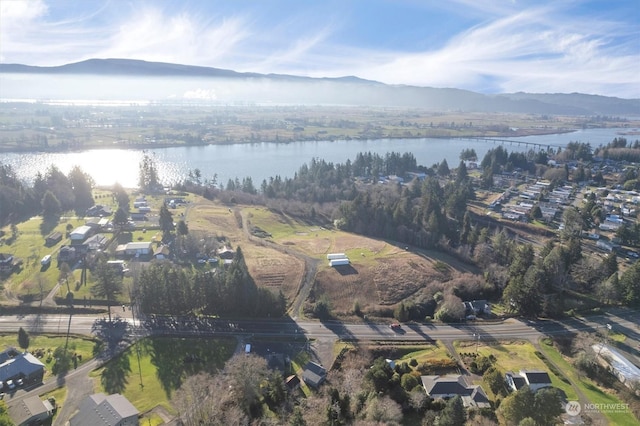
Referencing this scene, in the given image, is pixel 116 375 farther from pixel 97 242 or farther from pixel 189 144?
pixel 189 144

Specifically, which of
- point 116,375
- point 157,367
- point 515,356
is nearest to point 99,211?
point 116,375

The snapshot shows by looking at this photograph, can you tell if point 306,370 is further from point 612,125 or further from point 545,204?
point 612,125

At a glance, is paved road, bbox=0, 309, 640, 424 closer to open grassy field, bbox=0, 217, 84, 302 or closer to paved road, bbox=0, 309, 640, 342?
paved road, bbox=0, 309, 640, 342

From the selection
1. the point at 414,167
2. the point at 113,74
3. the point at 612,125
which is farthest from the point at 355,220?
the point at 612,125

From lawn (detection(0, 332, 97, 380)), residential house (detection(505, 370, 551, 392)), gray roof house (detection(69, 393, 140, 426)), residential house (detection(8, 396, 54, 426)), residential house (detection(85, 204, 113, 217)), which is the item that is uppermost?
residential house (detection(85, 204, 113, 217))

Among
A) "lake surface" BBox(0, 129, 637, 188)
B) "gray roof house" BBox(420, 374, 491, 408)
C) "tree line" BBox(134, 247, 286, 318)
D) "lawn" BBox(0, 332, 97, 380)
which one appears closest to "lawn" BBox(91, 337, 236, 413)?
"lawn" BBox(0, 332, 97, 380)

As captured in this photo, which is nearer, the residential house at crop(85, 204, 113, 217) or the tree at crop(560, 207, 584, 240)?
the tree at crop(560, 207, 584, 240)

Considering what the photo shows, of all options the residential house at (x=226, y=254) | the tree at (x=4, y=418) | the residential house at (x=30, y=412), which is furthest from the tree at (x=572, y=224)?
the tree at (x=4, y=418)
